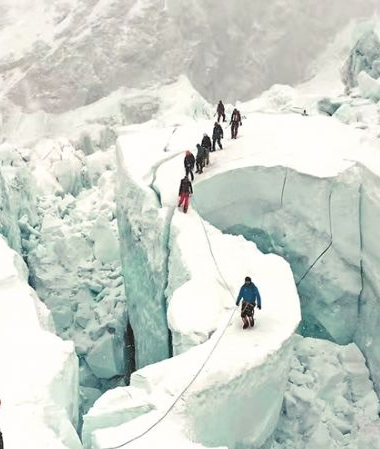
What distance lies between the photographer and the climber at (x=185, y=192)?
50.5 feet

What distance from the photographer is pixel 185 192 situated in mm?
15461

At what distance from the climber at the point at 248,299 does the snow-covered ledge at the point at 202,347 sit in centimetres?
24

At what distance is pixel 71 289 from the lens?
2238cm

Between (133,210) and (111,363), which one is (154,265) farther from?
(111,363)

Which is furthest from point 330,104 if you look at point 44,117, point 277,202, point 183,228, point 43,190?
point 44,117

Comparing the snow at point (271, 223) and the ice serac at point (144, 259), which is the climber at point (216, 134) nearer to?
the snow at point (271, 223)

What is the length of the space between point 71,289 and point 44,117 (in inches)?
584

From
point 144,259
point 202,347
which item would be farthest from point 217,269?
point 144,259

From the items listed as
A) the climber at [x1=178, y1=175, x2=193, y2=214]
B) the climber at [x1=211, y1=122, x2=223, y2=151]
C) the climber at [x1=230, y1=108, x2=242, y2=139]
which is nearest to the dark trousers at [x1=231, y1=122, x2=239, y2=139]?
the climber at [x1=230, y1=108, x2=242, y2=139]

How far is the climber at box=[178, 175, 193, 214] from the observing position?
15383 millimetres

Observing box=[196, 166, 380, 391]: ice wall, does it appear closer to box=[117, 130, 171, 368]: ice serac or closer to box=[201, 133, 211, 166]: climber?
box=[201, 133, 211, 166]: climber

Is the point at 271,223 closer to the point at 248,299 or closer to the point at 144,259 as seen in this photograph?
the point at 144,259

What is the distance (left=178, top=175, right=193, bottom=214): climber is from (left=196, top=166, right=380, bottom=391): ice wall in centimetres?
57

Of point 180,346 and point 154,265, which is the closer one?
point 180,346
